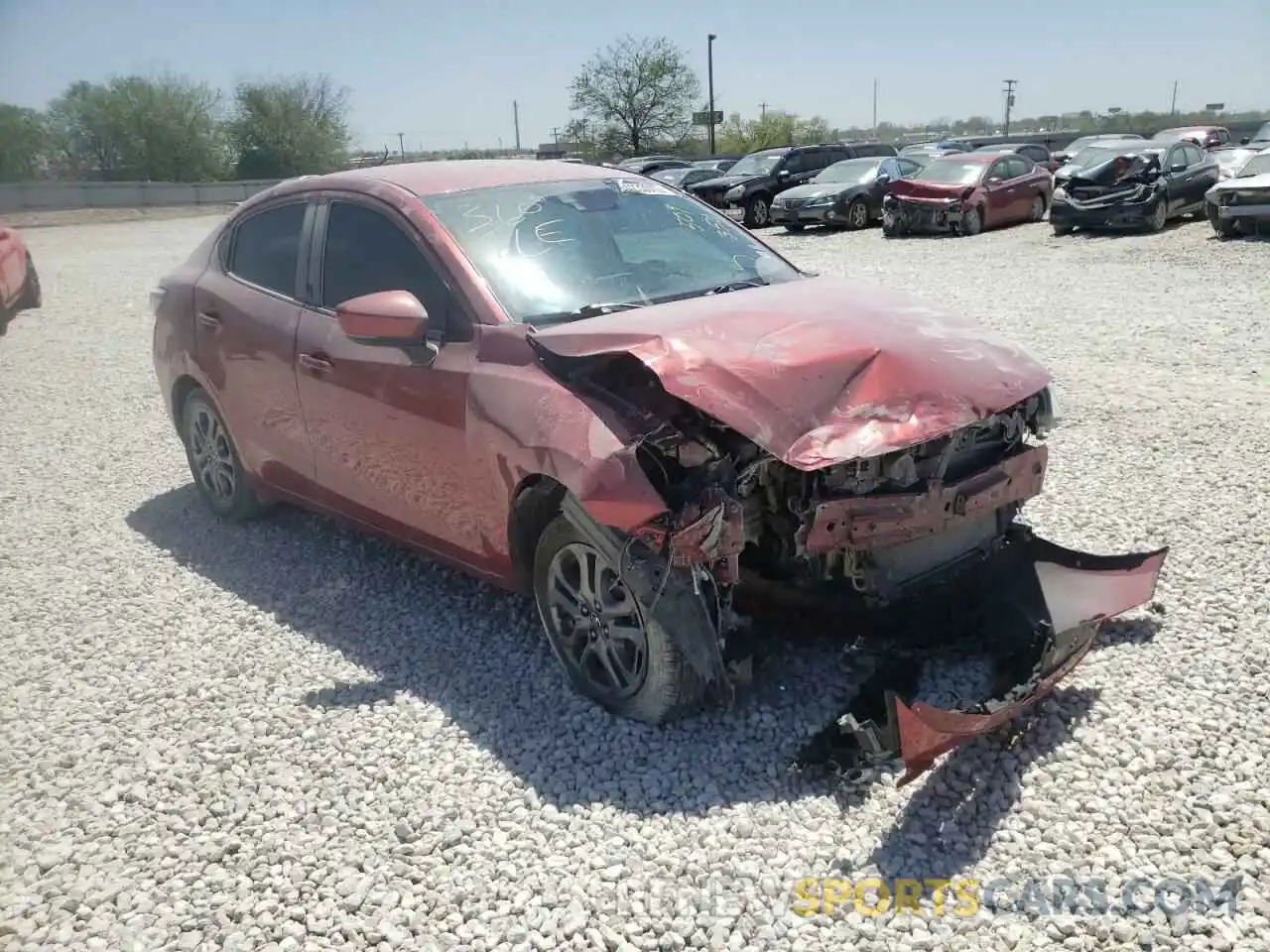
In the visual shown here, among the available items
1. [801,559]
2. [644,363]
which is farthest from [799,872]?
[644,363]

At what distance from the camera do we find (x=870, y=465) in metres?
3.21

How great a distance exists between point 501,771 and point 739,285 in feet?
7.08

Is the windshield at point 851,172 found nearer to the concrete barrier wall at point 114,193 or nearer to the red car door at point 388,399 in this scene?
the red car door at point 388,399

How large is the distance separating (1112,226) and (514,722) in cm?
1738

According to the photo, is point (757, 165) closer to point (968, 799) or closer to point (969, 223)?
point (969, 223)

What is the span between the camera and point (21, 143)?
32844 millimetres

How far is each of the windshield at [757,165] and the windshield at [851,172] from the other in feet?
5.37

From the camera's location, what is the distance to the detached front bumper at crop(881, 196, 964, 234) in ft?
63.8

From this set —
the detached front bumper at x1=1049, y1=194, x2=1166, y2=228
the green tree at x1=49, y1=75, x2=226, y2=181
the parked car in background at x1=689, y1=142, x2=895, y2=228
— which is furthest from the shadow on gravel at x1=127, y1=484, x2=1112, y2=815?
the green tree at x1=49, y1=75, x2=226, y2=181

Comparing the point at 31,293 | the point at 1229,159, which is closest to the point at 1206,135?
the point at 1229,159

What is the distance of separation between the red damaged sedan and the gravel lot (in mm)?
253

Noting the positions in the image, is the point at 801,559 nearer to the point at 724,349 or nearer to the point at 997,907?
the point at 724,349

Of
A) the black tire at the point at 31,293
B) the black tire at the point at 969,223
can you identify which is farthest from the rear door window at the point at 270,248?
the black tire at the point at 969,223

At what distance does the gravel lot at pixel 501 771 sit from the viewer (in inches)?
106
